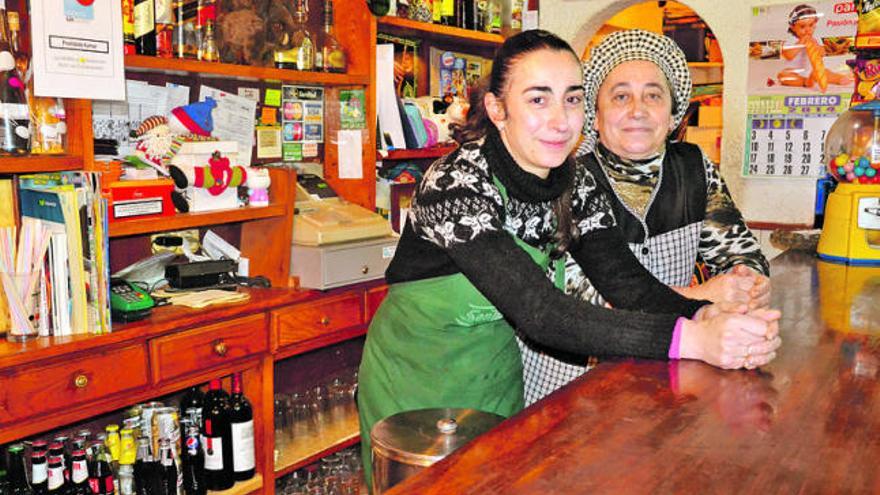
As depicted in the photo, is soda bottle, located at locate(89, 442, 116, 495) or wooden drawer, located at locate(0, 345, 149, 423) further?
soda bottle, located at locate(89, 442, 116, 495)

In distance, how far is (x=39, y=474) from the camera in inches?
92.5

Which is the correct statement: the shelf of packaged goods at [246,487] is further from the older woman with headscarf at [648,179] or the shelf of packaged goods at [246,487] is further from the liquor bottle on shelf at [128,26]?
the liquor bottle on shelf at [128,26]

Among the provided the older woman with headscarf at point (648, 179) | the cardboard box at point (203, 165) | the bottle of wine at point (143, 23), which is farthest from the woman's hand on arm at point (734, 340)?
the bottle of wine at point (143, 23)

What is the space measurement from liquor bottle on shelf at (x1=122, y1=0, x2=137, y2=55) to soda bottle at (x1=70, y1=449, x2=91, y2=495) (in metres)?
1.17

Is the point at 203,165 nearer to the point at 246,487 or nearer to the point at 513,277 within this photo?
the point at 246,487

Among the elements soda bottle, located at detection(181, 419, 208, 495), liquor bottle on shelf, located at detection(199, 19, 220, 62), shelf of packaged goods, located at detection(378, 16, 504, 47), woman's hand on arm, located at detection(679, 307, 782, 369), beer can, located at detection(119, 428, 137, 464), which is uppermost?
shelf of packaged goods, located at detection(378, 16, 504, 47)

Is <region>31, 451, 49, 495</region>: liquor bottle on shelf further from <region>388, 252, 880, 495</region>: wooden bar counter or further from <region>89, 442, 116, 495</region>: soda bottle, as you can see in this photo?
<region>388, 252, 880, 495</region>: wooden bar counter

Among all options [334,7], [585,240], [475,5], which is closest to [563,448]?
[585,240]

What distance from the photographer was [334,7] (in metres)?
3.26

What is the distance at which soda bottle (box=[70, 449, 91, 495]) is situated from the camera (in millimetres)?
2373

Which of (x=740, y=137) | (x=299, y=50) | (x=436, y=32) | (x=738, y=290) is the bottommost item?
(x=738, y=290)

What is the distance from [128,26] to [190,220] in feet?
1.98

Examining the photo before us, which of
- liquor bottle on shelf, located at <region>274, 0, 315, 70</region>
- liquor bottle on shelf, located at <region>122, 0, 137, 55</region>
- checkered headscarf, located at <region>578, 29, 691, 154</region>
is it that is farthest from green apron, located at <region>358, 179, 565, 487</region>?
liquor bottle on shelf, located at <region>274, 0, 315, 70</region>

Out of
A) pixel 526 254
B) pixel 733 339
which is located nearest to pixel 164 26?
pixel 526 254
